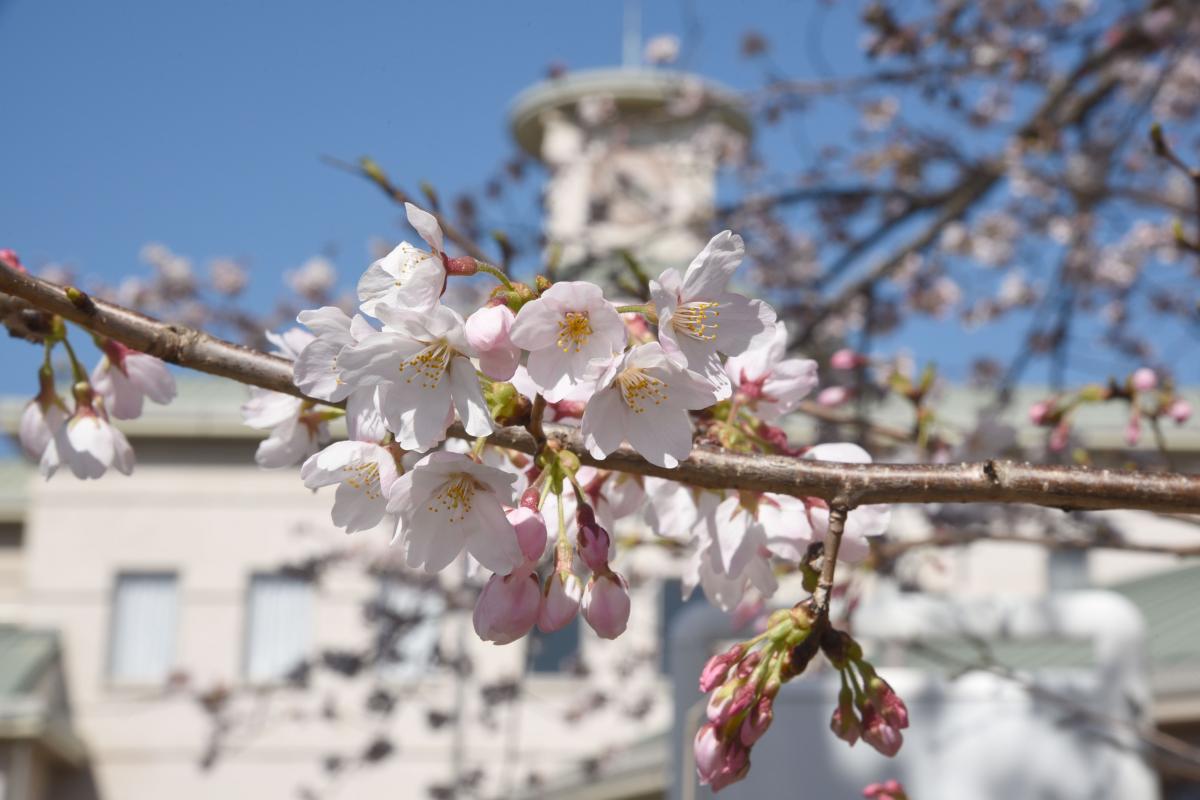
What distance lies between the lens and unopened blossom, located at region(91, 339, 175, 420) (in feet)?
4.50

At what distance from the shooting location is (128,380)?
1.38 metres

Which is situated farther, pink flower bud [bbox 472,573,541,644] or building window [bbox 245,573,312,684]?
building window [bbox 245,573,312,684]

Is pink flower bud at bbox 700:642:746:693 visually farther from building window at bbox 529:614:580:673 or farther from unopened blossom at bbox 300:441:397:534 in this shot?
building window at bbox 529:614:580:673

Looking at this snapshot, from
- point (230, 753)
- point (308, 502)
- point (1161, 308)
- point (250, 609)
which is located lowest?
point (230, 753)

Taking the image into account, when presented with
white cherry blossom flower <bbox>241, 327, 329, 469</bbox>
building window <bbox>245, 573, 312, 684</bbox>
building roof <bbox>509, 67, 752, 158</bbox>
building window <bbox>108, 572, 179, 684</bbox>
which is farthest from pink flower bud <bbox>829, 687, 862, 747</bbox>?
building window <bbox>108, 572, 179, 684</bbox>

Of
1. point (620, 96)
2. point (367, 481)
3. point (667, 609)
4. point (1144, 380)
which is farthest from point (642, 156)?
point (367, 481)

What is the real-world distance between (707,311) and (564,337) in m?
0.16

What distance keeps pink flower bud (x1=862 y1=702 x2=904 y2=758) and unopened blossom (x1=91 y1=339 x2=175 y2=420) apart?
830 mm

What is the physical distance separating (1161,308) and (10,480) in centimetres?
1213

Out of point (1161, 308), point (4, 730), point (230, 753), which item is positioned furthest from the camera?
point (230, 753)

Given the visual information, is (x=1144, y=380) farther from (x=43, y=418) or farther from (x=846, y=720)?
(x=43, y=418)

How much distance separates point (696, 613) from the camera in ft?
10.1

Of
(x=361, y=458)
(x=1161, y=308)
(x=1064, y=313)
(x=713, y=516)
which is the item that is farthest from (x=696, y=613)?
(x=1161, y=308)

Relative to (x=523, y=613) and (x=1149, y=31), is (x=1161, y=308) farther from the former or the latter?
(x=523, y=613)
